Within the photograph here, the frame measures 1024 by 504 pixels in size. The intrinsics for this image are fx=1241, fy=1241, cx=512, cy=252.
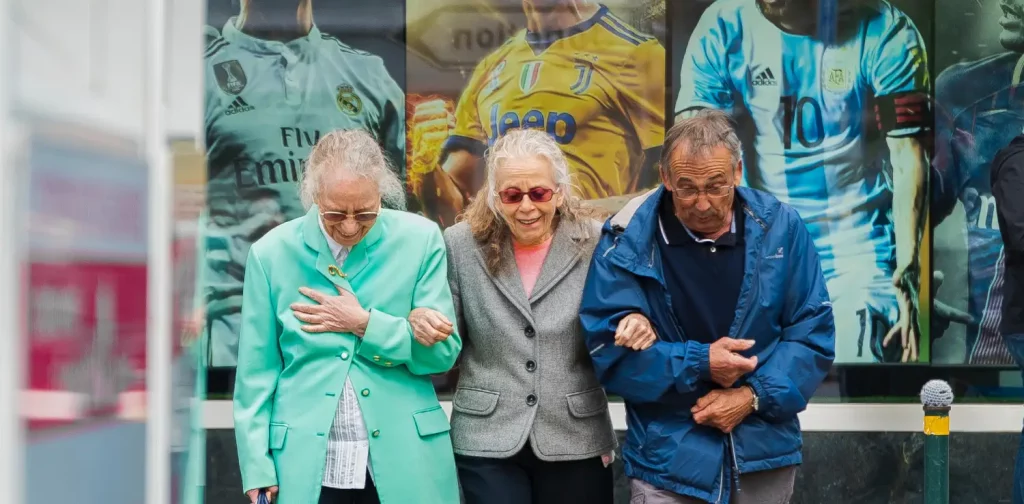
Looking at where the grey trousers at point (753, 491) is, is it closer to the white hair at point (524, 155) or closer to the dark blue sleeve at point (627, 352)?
the dark blue sleeve at point (627, 352)

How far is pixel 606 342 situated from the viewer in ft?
11.7

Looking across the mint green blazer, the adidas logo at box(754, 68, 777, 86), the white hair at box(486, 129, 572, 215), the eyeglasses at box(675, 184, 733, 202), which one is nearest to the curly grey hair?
the white hair at box(486, 129, 572, 215)

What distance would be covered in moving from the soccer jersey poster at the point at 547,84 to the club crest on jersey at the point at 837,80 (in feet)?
2.70

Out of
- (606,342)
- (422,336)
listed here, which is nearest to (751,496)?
(606,342)

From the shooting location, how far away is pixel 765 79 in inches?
243

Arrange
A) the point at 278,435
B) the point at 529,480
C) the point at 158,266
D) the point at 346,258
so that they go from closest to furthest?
the point at 158,266 < the point at 278,435 < the point at 346,258 < the point at 529,480

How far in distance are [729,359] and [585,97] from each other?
2.92 metres

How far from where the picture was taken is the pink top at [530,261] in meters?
3.79

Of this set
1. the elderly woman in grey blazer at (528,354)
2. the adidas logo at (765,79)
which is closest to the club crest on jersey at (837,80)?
the adidas logo at (765,79)

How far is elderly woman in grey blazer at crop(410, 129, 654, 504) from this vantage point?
3.69 meters

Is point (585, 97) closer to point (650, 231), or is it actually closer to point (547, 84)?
point (547, 84)

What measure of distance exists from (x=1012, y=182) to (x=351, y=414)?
8.23ft

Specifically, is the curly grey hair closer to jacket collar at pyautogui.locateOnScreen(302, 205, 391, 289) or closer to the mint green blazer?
the mint green blazer

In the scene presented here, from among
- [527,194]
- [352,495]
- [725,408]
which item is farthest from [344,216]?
[725,408]
